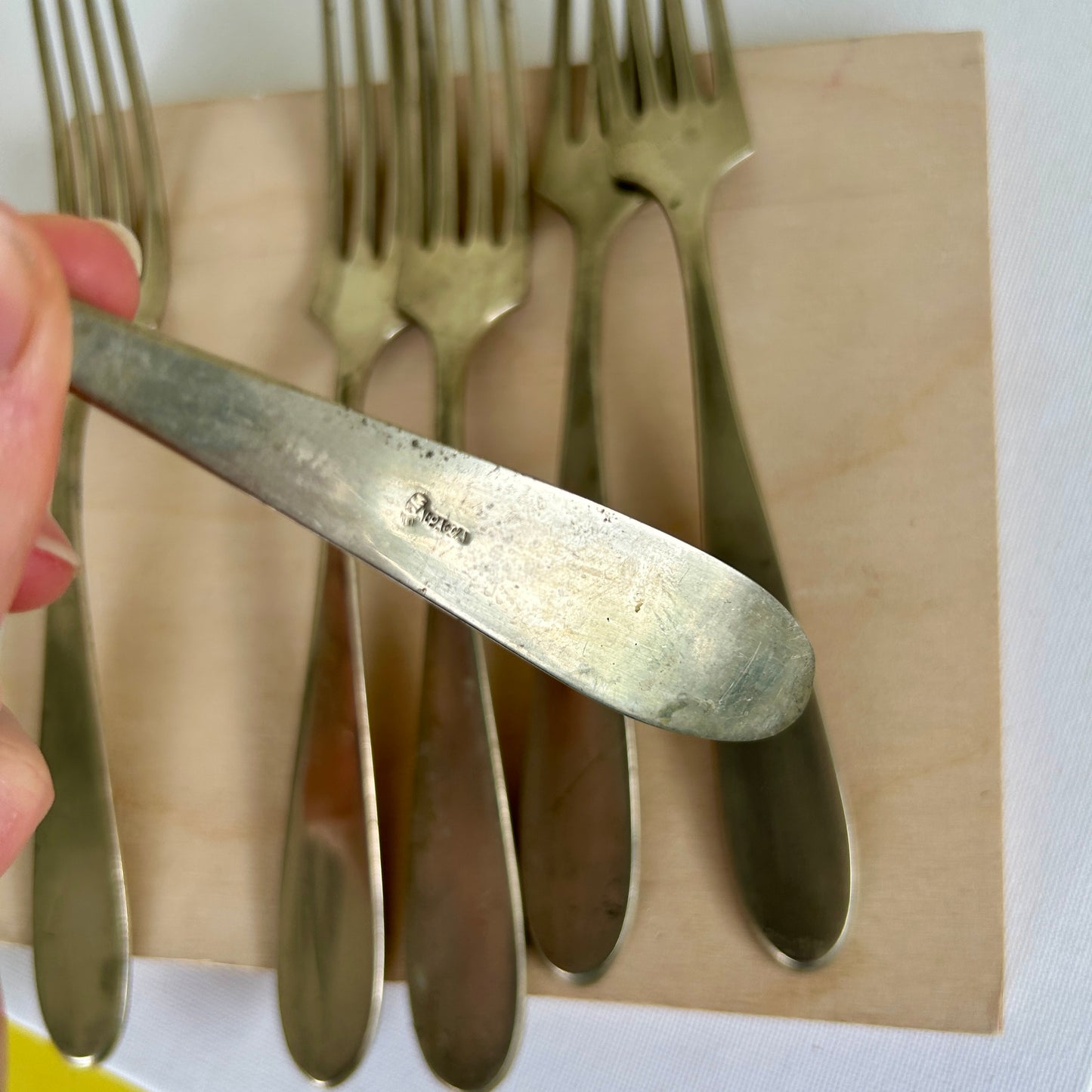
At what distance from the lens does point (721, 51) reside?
325mm

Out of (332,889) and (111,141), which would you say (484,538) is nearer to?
(332,889)

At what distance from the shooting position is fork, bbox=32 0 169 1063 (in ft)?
1.00

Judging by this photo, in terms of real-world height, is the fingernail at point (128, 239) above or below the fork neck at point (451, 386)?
above

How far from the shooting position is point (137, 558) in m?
0.35

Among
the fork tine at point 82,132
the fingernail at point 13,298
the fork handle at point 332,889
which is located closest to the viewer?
the fingernail at point 13,298

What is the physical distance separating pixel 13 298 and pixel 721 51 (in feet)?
0.87

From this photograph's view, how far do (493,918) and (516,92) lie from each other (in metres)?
0.30

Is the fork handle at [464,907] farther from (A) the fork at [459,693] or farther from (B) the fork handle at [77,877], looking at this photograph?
(B) the fork handle at [77,877]

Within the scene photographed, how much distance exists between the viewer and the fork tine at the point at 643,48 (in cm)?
32

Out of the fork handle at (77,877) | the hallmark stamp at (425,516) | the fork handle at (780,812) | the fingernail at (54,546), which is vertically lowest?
the fork handle at (77,877)

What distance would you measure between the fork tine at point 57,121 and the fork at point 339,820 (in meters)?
0.14

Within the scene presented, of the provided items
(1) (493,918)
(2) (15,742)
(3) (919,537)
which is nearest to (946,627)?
(3) (919,537)

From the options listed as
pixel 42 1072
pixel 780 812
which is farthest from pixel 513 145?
pixel 42 1072

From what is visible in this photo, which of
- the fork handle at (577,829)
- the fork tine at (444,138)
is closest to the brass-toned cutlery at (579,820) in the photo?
the fork handle at (577,829)
